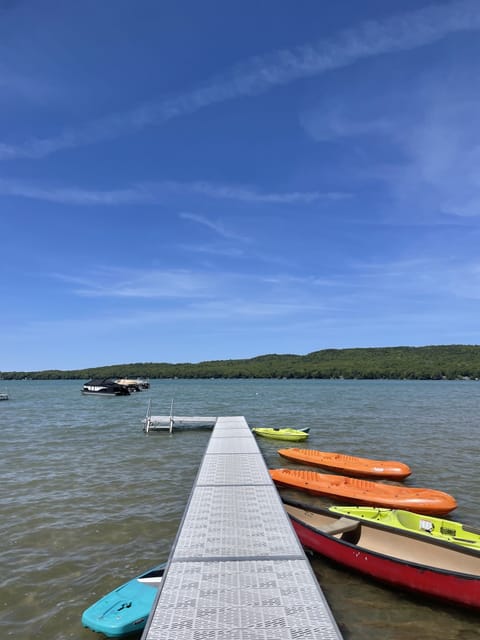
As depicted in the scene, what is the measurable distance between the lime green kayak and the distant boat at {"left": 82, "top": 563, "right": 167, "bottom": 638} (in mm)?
4535

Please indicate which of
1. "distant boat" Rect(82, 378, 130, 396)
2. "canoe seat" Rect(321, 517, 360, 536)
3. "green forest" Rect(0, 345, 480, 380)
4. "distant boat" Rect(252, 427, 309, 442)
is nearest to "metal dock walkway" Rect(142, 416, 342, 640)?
"canoe seat" Rect(321, 517, 360, 536)

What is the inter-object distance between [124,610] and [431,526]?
6124 millimetres

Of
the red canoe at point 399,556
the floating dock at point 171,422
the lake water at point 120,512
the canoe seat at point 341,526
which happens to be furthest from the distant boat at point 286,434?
the canoe seat at point 341,526

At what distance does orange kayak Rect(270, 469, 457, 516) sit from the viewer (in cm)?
1125

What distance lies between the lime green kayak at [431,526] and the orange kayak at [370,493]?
2.33 meters

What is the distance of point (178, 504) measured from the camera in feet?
→ 39.6

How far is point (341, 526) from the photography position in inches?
337

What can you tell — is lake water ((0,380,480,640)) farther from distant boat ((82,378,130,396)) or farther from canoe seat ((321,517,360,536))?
distant boat ((82,378,130,396))

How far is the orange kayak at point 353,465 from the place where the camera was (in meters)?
15.5

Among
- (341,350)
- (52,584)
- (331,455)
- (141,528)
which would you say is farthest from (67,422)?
(341,350)

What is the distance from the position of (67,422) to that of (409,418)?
87.8ft

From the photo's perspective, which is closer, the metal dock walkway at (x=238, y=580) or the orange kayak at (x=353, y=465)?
the metal dock walkway at (x=238, y=580)

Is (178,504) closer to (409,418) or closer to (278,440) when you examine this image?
(278,440)

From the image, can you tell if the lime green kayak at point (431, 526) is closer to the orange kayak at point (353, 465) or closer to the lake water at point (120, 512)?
the lake water at point (120, 512)
